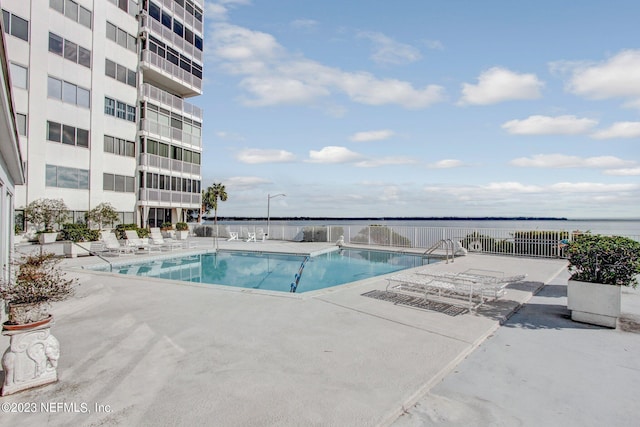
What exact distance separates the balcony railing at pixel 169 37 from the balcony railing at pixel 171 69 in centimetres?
159

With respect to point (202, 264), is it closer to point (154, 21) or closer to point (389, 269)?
point (389, 269)

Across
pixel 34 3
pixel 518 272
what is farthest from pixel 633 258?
pixel 34 3

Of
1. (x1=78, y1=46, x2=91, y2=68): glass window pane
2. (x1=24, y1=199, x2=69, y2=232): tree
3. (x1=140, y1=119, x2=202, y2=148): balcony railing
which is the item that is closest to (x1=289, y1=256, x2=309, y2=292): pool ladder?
(x1=24, y1=199, x2=69, y2=232): tree

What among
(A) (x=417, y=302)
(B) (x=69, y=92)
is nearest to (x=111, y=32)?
(B) (x=69, y=92)

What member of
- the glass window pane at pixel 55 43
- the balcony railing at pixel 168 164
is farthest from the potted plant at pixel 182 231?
the glass window pane at pixel 55 43

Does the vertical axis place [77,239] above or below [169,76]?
below

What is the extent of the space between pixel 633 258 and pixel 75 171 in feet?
83.0

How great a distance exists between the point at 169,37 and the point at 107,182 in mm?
12599

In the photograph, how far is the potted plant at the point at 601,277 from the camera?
568 centimetres

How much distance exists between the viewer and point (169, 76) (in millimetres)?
27516

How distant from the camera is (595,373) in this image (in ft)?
13.1

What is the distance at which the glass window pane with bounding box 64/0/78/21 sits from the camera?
67.6 feet

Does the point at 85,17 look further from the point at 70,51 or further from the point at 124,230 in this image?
the point at 124,230

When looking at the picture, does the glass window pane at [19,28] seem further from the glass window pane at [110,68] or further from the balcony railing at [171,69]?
the balcony railing at [171,69]
